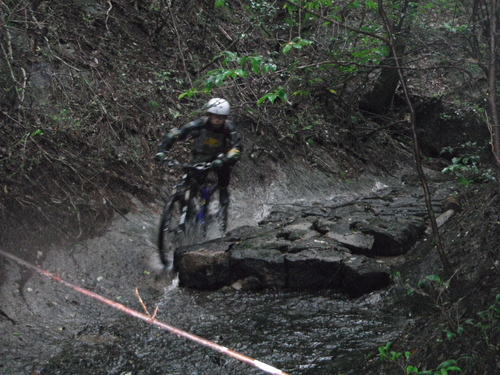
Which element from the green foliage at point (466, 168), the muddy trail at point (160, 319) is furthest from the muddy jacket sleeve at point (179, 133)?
the green foliage at point (466, 168)

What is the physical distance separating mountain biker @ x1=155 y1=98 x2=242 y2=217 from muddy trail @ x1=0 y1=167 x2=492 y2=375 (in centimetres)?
157

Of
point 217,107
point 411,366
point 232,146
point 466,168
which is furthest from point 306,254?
point 411,366

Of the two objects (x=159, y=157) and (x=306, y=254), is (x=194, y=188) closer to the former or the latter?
(x=159, y=157)

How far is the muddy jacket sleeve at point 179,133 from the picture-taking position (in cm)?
696

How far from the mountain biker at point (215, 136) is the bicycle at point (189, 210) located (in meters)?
0.26

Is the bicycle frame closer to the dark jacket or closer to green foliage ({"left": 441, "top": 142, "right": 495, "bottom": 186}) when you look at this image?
the dark jacket

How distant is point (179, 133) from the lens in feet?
23.3

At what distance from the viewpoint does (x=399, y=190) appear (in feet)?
36.8

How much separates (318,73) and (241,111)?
207 cm

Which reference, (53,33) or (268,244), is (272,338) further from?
(53,33)

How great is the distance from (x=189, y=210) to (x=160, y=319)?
214cm

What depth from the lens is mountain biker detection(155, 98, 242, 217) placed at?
7.14 meters

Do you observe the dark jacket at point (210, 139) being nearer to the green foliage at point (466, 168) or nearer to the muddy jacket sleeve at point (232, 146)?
the muddy jacket sleeve at point (232, 146)

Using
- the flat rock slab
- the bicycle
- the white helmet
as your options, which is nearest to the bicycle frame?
the bicycle
